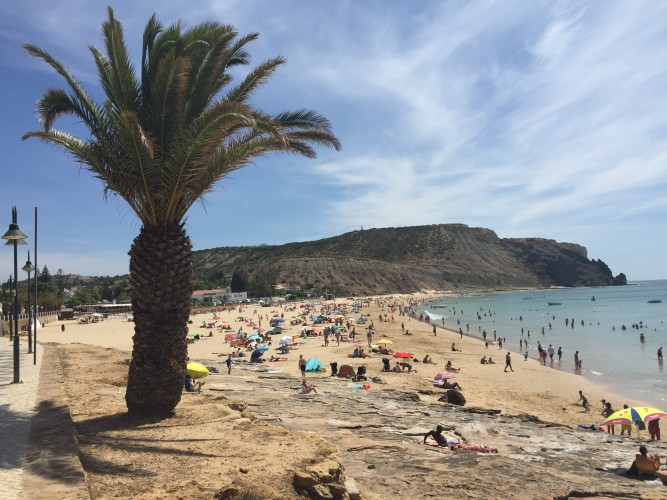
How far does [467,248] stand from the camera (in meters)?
173

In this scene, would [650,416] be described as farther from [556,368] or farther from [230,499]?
[556,368]

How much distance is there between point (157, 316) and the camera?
711cm

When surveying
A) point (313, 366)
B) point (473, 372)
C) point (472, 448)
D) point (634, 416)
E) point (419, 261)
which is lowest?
point (473, 372)

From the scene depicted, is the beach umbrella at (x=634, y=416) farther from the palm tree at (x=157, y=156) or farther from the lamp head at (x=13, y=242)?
the lamp head at (x=13, y=242)

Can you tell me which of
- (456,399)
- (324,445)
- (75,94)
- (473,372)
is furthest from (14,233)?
(473,372)

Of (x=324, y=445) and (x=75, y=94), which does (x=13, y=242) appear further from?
(x=324, y=445)

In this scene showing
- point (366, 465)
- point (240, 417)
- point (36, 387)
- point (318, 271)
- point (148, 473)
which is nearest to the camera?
point (148, 473)

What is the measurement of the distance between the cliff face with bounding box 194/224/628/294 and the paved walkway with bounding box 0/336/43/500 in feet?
386

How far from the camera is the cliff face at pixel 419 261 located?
445 ft

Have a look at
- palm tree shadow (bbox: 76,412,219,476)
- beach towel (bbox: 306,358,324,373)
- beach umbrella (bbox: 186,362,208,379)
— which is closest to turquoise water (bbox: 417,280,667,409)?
beach towel (bbox: 306,358,324,373)

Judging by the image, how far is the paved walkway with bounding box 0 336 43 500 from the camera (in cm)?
467

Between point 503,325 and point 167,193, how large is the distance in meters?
51.0

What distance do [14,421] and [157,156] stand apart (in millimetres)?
4539

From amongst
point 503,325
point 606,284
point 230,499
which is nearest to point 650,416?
point 230,499
